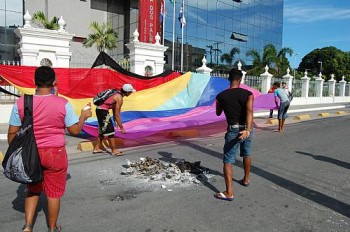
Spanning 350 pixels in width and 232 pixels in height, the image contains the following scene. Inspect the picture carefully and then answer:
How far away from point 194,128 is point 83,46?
25598 mm

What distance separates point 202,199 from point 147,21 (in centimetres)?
2439

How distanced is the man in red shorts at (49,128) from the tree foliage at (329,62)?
7071cm

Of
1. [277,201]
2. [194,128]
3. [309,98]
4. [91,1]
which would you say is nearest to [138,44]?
[194,128]

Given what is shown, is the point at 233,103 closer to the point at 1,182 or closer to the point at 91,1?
the point at 1,182

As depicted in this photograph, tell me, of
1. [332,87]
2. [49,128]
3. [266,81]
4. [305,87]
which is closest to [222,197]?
[49,128]

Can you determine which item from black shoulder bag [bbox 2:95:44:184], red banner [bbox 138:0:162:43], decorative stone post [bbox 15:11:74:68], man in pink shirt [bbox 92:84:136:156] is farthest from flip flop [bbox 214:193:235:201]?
red banner [bbox 138:0:162:43]

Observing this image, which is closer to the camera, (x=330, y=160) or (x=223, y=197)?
(x=223, y=197)

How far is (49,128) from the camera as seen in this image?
3.12 metres

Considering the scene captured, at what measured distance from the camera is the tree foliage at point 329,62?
7031cm

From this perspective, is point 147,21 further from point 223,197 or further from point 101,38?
point 223,197

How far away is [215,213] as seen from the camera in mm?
4074

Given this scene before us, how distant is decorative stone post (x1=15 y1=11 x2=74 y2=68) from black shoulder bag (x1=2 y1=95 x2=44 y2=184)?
976 cm

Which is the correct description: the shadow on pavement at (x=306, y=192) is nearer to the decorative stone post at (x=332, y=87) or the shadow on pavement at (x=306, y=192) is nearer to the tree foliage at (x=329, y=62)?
the decorative stone post at (x=332, y=87)

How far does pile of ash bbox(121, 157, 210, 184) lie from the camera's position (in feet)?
17.6
